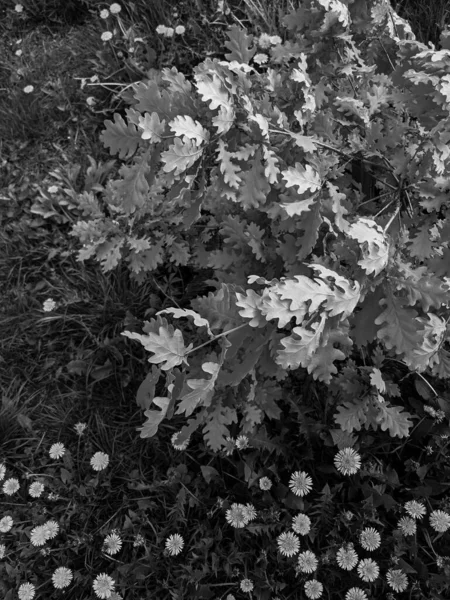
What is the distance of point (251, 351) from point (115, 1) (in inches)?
110

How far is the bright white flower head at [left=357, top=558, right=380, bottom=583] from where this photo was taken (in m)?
1.81

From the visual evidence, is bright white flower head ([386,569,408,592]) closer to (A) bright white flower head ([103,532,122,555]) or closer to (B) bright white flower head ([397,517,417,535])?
(B) bright white flower head ([397,517,417,535])

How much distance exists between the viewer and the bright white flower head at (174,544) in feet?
6.49

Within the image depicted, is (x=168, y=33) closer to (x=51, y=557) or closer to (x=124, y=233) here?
(x=124, y=233)

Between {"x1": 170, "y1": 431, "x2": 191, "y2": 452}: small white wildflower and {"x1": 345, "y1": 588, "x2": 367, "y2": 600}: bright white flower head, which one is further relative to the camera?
{"x1": 345, "y1": 588, "x2": 367, "y2": 600}: bright white flower head

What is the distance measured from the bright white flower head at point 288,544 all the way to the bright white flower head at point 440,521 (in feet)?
1.51

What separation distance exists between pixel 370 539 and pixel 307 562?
23cm

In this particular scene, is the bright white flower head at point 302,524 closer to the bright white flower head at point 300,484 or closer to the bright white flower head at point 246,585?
the bright white flower head at point 300,484

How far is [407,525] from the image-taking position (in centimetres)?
186

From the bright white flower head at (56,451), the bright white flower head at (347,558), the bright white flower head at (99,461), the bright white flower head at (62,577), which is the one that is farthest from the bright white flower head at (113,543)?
the bright white flower head at (347,558)

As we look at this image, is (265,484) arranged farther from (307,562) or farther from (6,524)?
(6,524)

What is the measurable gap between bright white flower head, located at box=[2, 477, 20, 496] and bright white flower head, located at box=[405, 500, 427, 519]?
152 cm

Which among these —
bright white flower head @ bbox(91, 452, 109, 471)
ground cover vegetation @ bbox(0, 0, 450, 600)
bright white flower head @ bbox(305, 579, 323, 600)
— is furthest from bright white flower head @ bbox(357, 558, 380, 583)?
bright white flower head @ bbox(91, 452, 109, 471)

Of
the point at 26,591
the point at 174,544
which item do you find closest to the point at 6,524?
the point at 26,591
